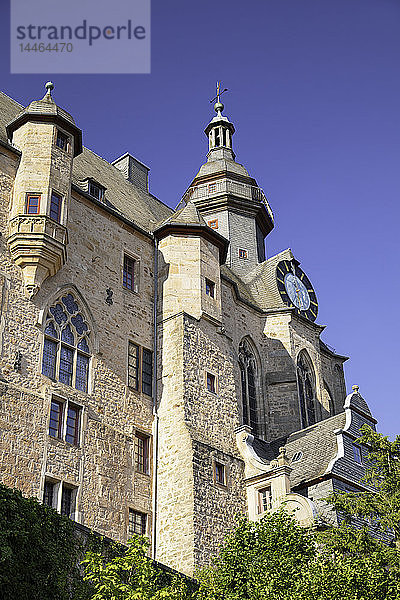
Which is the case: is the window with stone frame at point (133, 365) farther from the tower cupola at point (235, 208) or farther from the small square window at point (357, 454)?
the tower cupola at point (235, 208)

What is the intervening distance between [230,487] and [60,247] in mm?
8550

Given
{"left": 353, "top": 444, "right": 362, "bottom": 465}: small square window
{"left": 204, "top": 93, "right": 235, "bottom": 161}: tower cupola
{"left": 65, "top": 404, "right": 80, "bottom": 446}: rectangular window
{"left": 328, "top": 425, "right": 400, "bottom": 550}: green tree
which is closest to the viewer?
{"left": 328, "top": 425, "right": 400, "bottom": 550}: green tree

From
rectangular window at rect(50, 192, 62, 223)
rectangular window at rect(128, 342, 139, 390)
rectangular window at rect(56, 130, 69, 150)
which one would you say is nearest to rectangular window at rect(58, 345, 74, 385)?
rectangular window at rect(128, 342, 139, 390)

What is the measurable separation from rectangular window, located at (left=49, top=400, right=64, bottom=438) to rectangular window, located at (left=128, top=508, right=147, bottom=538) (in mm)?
3187

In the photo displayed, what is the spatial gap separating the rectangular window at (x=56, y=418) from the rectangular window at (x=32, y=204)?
526cm

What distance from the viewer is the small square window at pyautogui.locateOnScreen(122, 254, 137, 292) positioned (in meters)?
26.0

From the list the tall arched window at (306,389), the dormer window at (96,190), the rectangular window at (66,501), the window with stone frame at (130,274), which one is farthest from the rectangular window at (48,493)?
the tall arched window at (306,389)

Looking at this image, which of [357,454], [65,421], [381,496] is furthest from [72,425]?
[357,454]

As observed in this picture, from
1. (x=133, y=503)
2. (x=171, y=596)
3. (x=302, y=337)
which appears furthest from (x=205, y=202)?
(x=171, y=596)

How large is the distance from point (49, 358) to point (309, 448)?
30.5 feet

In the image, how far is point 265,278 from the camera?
35.0 meters

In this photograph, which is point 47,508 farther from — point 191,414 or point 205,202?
point 205,202

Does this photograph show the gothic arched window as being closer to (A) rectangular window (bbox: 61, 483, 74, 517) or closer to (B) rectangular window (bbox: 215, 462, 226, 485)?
(A) rectangular window (bbox: 61, 483, 74, 517)

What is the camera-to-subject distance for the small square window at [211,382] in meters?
25.7
